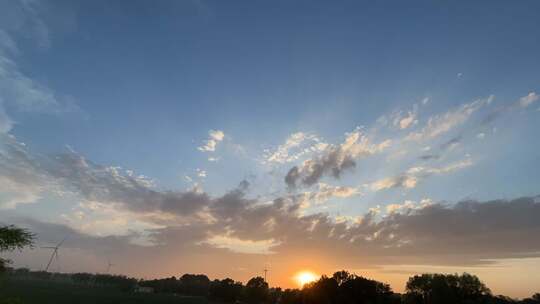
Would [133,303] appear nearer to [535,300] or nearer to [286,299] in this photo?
[286,299]

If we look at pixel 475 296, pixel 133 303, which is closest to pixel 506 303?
pixel 475 296

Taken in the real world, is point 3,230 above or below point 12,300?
above

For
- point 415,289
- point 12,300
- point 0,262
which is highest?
point 415,289

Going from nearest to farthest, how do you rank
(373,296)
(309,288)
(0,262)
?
(0,262) < (373,296) < (309,288)

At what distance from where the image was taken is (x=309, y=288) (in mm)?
153500

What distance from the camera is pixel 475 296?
5635 inches

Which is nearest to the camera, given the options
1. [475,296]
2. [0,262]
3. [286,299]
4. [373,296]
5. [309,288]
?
[0,262]

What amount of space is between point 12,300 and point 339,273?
13516 cm

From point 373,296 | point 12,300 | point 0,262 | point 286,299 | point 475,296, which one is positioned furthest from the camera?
point 286,299

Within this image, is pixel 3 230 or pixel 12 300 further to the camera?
pixel 3 230

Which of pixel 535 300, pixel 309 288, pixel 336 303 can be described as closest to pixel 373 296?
pixel 336 303

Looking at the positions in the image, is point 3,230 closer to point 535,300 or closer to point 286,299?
point 286,299

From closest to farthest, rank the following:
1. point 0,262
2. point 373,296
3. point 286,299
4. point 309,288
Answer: point 0,262
point 373,296
point 309,288
point 286,299

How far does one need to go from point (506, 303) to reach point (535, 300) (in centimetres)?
2647
